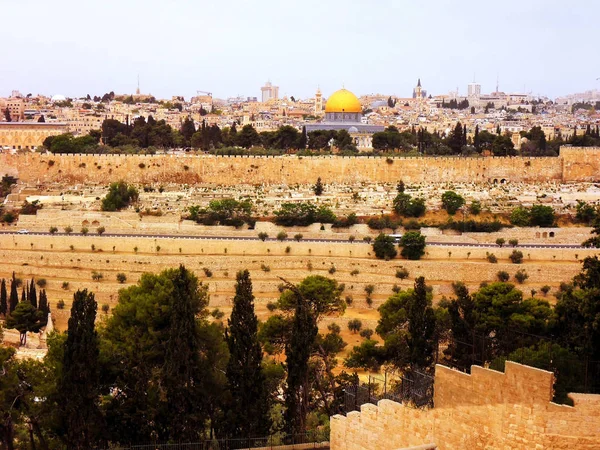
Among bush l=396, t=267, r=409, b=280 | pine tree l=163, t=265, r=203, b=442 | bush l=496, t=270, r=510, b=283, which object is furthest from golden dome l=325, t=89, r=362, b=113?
pine tree l=163, t=265, r=203, b=442

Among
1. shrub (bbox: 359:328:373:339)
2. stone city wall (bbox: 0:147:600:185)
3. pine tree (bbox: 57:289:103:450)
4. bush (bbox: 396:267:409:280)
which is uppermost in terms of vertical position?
stone city wall (bbox: 0:147:600:185)

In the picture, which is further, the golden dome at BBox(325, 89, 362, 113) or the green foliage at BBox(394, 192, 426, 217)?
the golden dome at BBox(325, 89, 362, 113)

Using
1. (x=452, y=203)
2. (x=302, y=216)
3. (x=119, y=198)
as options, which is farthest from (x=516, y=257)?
(x=119, y=198)

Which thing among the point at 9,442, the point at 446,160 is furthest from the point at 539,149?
the point at 9,442

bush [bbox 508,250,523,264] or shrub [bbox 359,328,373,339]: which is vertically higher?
bush [bbox 508,250,523,264]

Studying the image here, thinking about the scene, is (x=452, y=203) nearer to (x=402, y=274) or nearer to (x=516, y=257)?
(x=516, y=257)

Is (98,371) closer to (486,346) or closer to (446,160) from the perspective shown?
(486,346)

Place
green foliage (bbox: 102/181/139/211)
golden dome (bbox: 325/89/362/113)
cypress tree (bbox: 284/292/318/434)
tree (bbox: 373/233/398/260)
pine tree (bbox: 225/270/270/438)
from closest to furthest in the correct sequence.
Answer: pine tree (bbox: 225/270/270/438), cypress tree (bbox: 284/292/318/434), tree (bbox: 373/233/398/260), green foliage (bbox: 102/181/139/211), golden dome (bbox: 325/89/362/113)

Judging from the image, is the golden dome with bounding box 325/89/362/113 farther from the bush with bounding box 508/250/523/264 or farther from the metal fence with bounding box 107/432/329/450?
the metal fence with bounding box 107/432/329/450
